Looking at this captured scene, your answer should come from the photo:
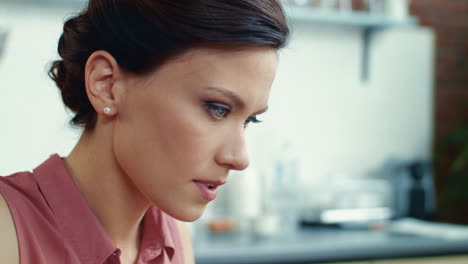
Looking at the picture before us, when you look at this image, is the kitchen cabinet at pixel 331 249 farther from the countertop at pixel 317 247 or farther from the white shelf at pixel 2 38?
the white shelf at pixel 2 38

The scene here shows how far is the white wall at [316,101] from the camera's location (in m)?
2.56

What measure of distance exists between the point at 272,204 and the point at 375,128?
2.53ft

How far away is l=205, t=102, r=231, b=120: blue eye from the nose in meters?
0.03

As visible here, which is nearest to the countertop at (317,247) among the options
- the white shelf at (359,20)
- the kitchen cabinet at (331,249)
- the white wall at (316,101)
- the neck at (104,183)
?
the kitchen cabinet at (331,249)

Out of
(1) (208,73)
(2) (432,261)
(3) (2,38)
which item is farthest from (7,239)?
(2) (432,261)

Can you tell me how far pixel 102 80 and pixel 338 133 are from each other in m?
2.27

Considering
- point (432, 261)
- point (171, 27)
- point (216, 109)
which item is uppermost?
point (171, 27)

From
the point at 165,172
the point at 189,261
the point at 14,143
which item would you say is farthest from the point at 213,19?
the point at 14,143

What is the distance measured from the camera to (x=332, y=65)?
3.16 metres

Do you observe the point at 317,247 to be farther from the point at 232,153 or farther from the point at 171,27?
the point at 171,27

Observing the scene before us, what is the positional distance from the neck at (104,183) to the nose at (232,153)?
0.18 m

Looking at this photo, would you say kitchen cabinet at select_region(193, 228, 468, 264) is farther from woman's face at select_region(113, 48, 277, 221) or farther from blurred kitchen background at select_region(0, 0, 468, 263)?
woman's face at select_region(113, 48, 277, 221)

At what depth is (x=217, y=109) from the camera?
1.01 meters

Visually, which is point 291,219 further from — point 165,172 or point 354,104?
point 165,172
